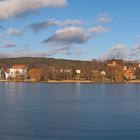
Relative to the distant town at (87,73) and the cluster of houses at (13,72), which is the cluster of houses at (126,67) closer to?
the distant town at (87,73)

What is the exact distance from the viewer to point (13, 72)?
513 feet

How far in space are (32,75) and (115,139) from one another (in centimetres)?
11383

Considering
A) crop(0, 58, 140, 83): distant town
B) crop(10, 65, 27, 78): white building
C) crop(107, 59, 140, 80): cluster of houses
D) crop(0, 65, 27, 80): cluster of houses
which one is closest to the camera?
crop(0, 58, 140, 83): distant town

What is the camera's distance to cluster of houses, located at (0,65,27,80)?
146 m

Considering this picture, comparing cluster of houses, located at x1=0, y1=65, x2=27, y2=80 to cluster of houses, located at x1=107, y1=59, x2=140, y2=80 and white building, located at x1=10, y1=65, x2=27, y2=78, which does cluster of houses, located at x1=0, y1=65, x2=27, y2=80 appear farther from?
cluster of houses, located at x1=107, y1=59, x2=140, y2=80

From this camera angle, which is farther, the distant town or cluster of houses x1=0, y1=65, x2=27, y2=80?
cluster of houses x1=0, y1=65, x2=27, y2=80

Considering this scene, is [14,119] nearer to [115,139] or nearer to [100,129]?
[100,129]

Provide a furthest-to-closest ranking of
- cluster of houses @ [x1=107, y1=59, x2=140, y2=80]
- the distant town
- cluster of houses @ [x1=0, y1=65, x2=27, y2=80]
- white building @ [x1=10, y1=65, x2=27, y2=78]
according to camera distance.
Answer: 1. cluster of houses @ [x1=0, y1=65, x2=27, y2=80]
2. white building @ [x1=10, y1=65, x2=27, y2=78]
3. cluster of houses @ [x1=107, y1=59, x2=140, y2=80]
4. the distant town

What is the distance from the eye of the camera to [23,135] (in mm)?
18797

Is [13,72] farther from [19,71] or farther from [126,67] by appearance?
[126,67]

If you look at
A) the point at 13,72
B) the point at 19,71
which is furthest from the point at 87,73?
the point at 13,72

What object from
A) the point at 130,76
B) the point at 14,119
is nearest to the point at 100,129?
the point at 14,119

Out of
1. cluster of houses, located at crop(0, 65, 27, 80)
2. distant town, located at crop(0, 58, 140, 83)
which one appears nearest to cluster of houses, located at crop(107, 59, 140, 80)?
distant town, located at crop(0, 58, 140, 83)

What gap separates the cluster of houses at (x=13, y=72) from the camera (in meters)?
146
